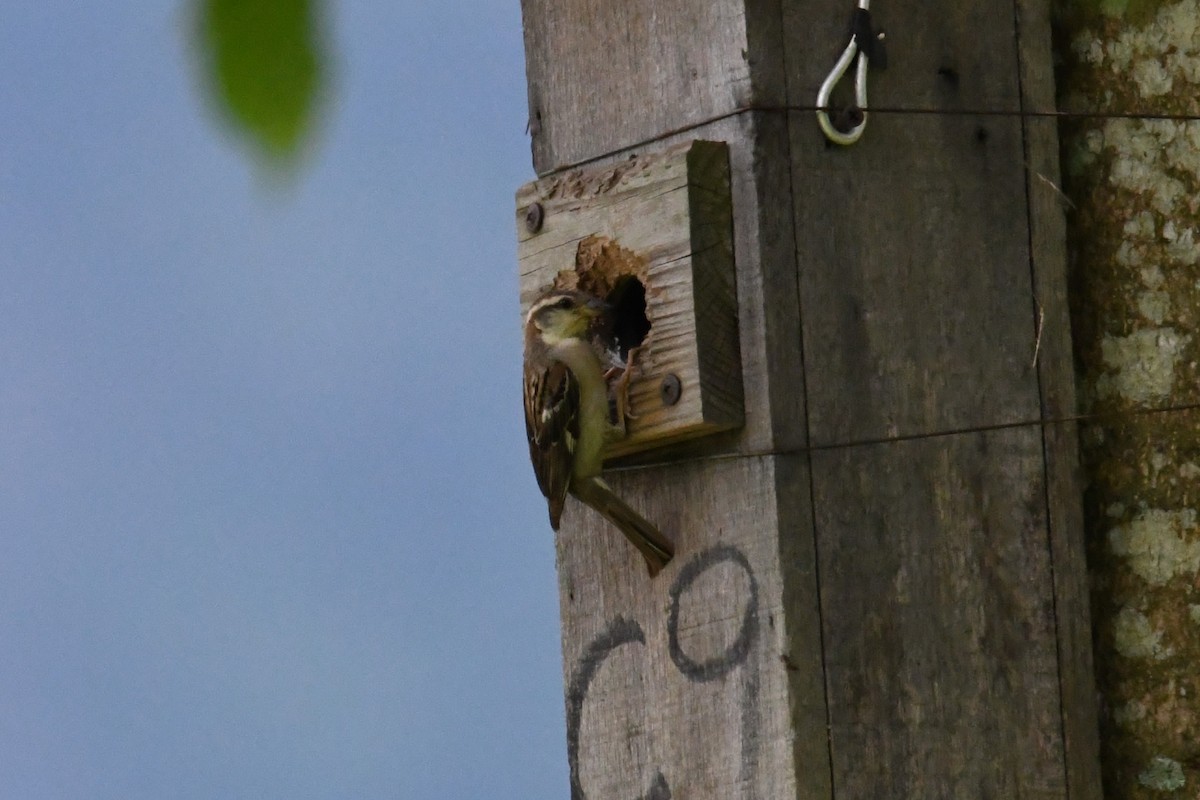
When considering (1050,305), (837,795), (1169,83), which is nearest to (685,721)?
(837,795)

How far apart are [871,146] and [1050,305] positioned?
19.6 inches

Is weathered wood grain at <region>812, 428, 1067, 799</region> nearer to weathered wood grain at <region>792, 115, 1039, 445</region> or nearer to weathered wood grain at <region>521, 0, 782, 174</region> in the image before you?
weathered wood grain at <region>792, 115, 1039, 445</region>

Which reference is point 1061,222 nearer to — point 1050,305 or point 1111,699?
point 1050,305

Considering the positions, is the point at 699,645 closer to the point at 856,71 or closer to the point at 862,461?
the point at 862,461

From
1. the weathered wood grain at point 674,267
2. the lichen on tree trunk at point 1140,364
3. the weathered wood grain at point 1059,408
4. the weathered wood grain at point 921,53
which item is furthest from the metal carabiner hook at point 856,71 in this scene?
the lichen on tree trunk at point 1140,364

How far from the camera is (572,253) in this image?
11.0 feet

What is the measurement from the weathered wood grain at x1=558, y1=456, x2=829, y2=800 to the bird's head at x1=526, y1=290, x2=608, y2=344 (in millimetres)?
349

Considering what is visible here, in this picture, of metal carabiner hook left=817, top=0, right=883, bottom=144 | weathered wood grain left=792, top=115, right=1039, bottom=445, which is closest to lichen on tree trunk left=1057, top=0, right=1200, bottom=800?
weathered wood grain left=792, top=115, right=1039, bottom=445

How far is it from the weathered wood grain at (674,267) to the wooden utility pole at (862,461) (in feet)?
0.12

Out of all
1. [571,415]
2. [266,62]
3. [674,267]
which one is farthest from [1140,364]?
[266,62]

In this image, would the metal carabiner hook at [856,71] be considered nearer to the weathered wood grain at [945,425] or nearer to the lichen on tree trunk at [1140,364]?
the weathered wood grain at [945,425]

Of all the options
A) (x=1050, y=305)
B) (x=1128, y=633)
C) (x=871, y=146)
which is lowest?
(x=1128, y=633)

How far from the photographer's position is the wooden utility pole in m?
2.94

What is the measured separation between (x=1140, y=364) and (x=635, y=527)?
41.8 inches
